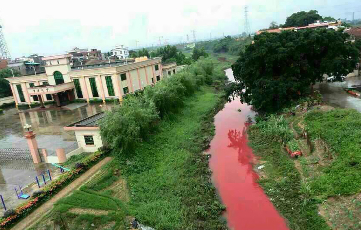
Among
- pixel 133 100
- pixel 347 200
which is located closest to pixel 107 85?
pixel 133 100

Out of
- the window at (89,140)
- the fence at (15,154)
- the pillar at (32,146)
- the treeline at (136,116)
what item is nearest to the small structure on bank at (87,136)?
the window at (89,140)

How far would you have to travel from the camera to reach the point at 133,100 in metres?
20.3

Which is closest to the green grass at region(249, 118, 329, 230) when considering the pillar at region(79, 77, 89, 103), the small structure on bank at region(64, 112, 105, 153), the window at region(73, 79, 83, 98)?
the small structure on bank at region(64, 112, 105, 153)

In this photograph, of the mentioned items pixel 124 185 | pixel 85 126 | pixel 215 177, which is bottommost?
pixel 215 177

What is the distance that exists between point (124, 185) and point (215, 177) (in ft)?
18.4

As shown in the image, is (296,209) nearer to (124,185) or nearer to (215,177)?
(215,177)

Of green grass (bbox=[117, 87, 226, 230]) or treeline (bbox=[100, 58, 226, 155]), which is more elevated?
treeline (bbox=[100, 58, 226, 155])

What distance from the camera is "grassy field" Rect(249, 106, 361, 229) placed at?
37.5ft

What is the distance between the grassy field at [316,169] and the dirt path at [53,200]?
32.5 feet

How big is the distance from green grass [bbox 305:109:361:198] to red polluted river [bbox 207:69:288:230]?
272 cm

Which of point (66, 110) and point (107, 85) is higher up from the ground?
point (107, 85)

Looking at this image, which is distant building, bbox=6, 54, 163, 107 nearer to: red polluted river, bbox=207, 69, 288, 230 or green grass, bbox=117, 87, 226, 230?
green grass, bbox=117, 87, 226, 230

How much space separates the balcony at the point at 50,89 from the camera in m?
35.0

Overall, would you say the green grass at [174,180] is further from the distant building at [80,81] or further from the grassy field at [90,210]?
the distant building at [80,81]
